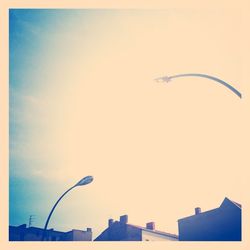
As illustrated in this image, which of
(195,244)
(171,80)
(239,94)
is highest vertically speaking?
(171,80)

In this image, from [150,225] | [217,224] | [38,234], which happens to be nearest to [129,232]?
[150,225]

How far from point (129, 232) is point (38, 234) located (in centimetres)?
1679

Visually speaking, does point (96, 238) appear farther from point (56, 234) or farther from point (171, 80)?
point (171, 80)

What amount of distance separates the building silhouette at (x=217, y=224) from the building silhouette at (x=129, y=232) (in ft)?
14.0

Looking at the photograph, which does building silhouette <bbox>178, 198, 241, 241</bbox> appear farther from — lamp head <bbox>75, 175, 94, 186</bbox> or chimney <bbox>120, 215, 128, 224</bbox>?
lamp head <bbox>75, 175, 94, 186</bbox>

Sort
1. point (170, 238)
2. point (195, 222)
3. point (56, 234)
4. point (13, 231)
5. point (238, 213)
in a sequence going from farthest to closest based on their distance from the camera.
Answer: point (56, 234)
point (13, 231)
point (170, 238)
point (195, 222)
point (238, 213)

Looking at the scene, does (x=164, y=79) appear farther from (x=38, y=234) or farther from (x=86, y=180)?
(x=38, y=234)

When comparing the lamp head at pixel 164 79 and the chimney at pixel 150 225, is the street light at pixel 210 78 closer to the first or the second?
the lamp head at pixel 164 79

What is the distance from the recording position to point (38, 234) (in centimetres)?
4147

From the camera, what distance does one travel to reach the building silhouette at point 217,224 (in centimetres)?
2433

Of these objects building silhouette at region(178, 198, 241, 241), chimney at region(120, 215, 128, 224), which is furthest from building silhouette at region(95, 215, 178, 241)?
building silhouette at region(178, 198, 241, 241)

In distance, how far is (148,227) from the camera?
33.5 metres

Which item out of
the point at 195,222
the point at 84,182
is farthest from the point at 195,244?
the point at 195,222

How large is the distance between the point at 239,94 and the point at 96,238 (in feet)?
117
